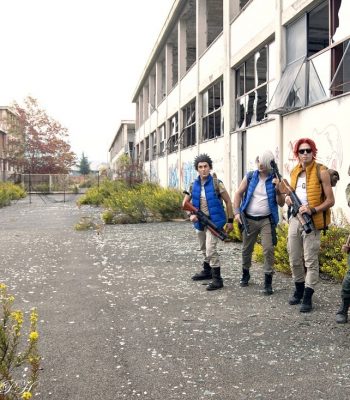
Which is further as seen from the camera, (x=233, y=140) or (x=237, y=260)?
(x=233, y=140)

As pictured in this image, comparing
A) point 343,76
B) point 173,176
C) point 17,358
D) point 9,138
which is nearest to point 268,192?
point 343,76

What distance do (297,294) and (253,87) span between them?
8087 millimetres

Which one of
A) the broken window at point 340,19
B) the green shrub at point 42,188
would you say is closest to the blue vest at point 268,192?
the broken window at point 340,19

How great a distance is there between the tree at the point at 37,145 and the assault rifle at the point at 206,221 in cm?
4206

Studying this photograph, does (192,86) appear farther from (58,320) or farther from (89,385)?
(89,385)

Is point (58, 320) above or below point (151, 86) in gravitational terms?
below

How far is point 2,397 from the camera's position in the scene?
2.24 meters

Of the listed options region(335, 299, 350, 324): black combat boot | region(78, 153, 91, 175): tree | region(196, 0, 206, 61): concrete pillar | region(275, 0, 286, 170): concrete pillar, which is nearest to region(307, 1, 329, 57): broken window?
region(275, 0, 286, 170): concrete pillar

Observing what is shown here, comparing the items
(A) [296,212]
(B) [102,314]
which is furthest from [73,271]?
(A) [296,212]

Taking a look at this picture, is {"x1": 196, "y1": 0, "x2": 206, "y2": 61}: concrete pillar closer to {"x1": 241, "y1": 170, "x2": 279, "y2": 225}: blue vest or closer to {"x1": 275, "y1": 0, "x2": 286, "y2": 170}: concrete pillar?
{"x1": 275, "y1": 0, "x2": 286, "y2": 170}: concrete pillar

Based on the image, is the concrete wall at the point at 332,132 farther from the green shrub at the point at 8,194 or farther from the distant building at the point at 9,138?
the distant building at the point at 9,138

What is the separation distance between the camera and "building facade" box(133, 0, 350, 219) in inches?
305

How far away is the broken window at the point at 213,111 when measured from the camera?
47.8 ft

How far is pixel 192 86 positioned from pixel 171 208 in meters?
6.16
